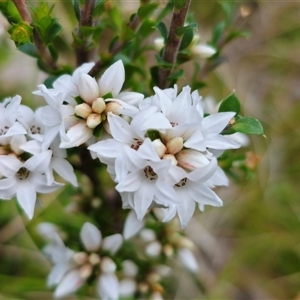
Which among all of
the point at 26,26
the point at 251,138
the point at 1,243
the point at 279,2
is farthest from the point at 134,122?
the point at 279,2

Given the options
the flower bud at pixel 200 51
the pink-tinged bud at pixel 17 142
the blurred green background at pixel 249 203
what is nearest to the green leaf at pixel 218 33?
the flower bud at pixel 200 51

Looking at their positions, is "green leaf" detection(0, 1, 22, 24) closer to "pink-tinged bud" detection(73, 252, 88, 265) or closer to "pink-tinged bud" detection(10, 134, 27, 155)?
"pink-tinged bud" detection(10, 134, 27, 155)

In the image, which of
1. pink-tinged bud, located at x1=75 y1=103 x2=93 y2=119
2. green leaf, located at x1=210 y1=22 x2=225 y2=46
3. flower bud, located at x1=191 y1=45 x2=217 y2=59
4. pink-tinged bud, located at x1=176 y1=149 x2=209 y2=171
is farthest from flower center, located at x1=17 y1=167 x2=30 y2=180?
green leaf, located at x1=210 y1=22 x2=225 y2=46

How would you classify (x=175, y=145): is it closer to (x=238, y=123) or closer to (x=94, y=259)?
(x=238, y=123)

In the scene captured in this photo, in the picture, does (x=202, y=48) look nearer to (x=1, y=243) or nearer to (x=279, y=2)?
(x=1, y=243)

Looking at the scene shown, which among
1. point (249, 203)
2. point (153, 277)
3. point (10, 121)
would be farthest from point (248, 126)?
point (249, 203)

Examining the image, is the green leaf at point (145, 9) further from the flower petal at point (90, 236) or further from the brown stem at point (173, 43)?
the flower petal at point (90, 236)
